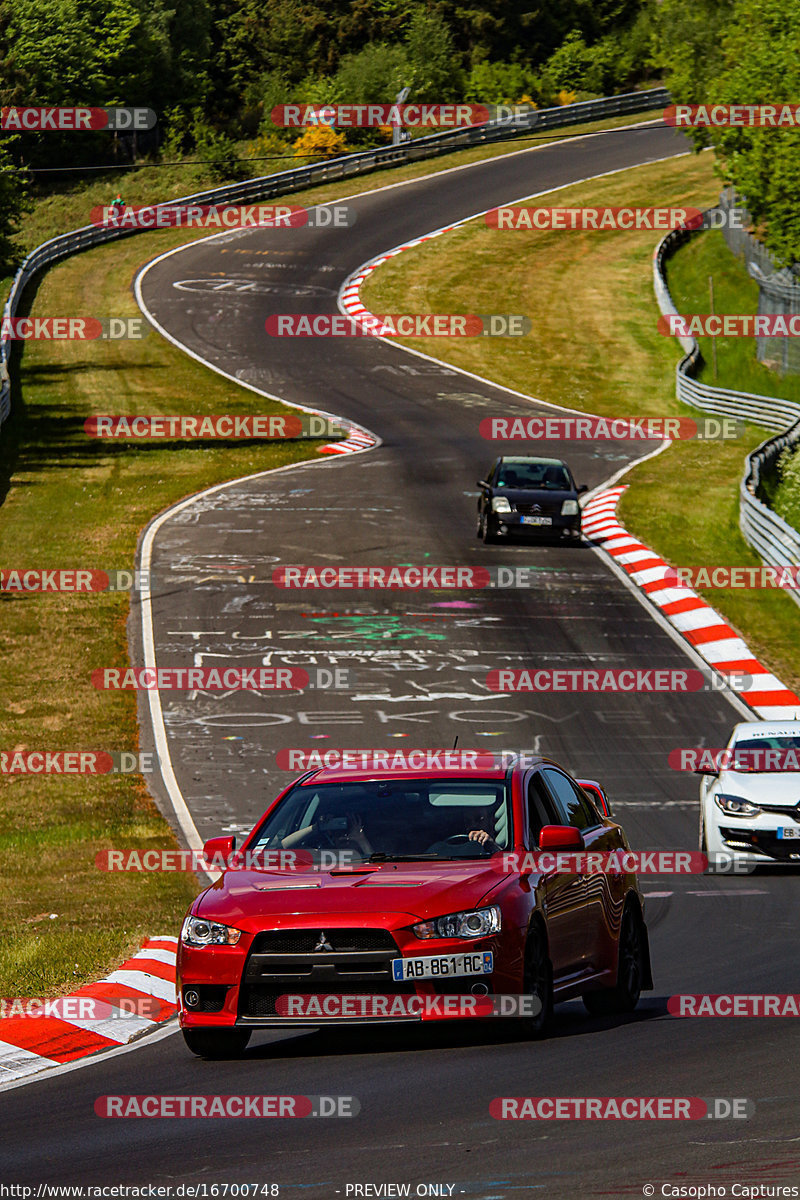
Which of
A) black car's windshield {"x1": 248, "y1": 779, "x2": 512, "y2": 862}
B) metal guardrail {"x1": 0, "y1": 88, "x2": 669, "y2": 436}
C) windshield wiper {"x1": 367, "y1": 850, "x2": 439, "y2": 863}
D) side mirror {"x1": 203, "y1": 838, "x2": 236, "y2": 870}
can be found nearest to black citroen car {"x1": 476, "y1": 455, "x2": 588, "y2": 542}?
black car's windshield {"x1": 248, "y1": 779, "x2": 512, "y2": 862}

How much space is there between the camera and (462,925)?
8.82 meters

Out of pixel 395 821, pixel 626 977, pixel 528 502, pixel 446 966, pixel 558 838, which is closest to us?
pixel 446 966

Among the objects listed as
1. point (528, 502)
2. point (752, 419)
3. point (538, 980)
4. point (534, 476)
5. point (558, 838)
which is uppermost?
point (558, 838)

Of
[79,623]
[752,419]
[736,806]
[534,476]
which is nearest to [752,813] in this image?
[736,806]

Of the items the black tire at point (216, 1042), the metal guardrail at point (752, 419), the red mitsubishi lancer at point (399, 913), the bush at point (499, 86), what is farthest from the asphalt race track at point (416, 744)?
the bush at point (499, 86)

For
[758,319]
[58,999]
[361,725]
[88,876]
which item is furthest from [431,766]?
[758,319]

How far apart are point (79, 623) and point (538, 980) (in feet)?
67.1

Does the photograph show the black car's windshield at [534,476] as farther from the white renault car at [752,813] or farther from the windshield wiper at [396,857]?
the windshield wiper at [396,857]

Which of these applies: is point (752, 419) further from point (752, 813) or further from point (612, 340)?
point (752, 813)

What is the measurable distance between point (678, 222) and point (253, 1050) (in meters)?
66.6

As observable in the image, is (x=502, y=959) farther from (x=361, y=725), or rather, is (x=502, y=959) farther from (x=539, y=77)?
(x=539, y=77)

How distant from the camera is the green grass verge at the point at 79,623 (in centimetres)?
1477

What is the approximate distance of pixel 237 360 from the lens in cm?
5603

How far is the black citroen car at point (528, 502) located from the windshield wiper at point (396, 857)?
25.3 meters
